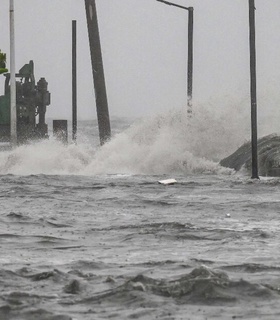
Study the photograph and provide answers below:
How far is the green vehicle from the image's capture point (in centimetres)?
4484

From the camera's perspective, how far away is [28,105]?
45.2 m

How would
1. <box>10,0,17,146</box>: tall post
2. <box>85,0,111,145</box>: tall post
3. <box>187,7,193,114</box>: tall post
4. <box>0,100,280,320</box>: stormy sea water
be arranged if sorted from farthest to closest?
<box>10,0,17,146</box>: tall post, <box>85,0,111,145</box>: tall post, <box>187,7,193,114</box>: tall post, <box>0,100,280,320</box>: stormy sea water

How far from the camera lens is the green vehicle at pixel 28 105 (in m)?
44.8

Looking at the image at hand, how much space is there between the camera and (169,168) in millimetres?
33625

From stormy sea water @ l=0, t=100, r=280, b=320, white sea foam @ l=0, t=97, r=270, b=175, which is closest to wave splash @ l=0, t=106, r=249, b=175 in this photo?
white sea foam @ l=0, t=97, r=270, b=175

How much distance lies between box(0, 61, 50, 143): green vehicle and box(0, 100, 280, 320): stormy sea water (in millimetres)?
14443

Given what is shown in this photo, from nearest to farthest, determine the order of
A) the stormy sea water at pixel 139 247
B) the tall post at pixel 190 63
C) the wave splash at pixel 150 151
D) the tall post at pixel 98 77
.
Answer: the stormy sea water at pixel 139 247 → the wave splash at pixel 150 151 → the tall post at pixel 190 63 → the tall post at pixel 98 77

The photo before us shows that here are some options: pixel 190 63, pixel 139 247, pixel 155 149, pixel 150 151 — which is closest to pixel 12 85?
pixel 190 63

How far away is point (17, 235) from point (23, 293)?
4721 millimetres

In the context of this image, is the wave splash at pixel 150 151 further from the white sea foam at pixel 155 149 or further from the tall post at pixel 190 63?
the tall post at pixel 190 63

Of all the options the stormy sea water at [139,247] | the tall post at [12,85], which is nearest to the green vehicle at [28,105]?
the tall post at [12,85]

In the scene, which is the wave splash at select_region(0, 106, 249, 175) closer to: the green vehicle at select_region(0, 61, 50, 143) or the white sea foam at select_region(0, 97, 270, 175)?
the white sea foam at select_region(0, 97, 270, 175)

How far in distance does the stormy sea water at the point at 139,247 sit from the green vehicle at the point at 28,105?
47.4 feet

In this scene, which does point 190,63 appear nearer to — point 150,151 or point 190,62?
point 190,62
